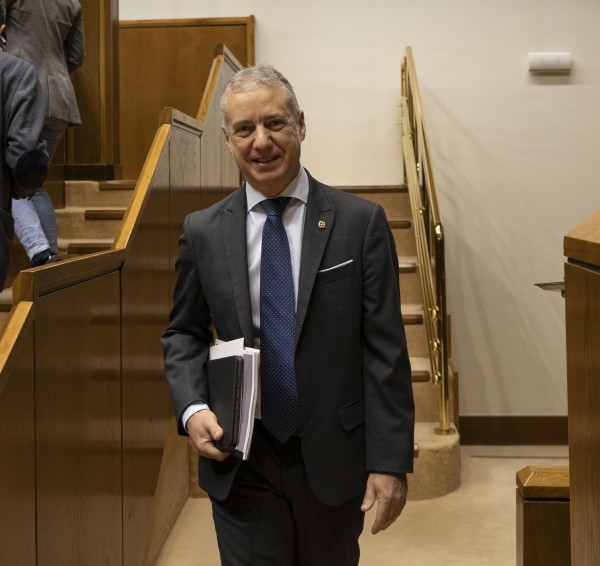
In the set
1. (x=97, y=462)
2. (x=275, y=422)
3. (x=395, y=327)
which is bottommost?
(x=97, y=462)

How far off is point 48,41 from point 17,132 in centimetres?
167

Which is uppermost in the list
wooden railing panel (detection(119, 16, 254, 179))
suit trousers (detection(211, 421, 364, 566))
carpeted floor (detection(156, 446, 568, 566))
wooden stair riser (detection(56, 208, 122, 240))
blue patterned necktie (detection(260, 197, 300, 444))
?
wooden railing panel (detection(119, 16, 254, 179))

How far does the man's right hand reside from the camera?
1.74 meters

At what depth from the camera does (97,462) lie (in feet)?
8.95

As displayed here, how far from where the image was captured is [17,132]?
274 centimetres

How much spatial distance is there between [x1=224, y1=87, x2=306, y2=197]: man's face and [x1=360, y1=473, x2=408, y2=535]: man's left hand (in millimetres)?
602

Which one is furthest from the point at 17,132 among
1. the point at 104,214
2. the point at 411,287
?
the point at 411,287

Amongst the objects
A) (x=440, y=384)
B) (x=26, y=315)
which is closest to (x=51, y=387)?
(x=26, y=315)

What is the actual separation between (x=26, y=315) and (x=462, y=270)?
4454 millimetres

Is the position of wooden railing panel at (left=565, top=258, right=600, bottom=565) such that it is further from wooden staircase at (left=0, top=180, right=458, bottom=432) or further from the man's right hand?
wooden staircase at (left=0, top=180, right=458, bottom=432)

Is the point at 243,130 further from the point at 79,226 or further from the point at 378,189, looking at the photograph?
the point at 378,189

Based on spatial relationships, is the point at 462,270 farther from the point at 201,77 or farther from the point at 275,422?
the point at 275,422

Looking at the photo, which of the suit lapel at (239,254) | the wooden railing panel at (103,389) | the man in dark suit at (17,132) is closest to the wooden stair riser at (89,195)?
the wooden railing panel at (103,389)

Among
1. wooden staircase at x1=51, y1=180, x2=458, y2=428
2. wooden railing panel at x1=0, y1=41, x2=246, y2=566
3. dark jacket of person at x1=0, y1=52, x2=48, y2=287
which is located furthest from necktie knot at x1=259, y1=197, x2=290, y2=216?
wooden staircase at x1=51, y1=180, x2=458, y2=428
